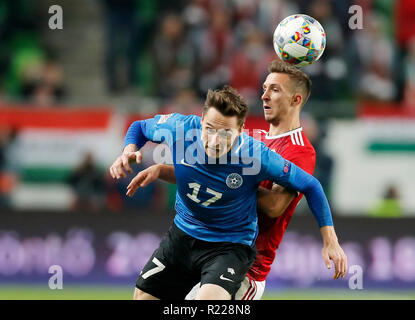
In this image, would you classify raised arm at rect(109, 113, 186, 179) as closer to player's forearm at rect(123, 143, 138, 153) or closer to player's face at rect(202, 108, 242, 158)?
player's forearm at rect(123, 143, 138, 153)

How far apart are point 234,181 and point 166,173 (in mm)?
481

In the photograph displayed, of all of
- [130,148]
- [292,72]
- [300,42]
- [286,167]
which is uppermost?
[300,42]

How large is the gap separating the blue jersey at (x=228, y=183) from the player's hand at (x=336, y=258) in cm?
21

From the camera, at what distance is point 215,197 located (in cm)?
522

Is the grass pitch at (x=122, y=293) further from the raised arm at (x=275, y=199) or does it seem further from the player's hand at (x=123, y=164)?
the player's hand at (x=123, y=164)

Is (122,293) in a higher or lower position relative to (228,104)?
lower

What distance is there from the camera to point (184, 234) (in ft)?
17.6

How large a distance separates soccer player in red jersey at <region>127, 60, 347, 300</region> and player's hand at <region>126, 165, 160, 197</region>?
0.64 feet

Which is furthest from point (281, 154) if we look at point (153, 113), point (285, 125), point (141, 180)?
point (153, 113)

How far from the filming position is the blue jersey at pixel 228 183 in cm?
514

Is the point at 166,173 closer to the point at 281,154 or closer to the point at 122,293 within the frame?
the point at 281,154

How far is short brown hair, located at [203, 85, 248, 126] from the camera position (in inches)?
200

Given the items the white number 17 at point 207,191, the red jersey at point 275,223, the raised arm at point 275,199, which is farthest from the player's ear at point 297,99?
the white number 17 at point 207,191

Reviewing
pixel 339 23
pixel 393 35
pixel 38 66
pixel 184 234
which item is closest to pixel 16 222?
pixel 38 66
